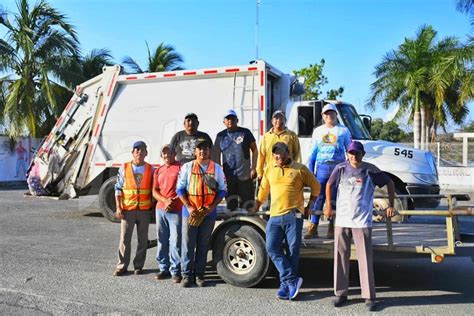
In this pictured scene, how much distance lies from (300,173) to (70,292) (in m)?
2.84

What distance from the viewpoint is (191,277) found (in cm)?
579

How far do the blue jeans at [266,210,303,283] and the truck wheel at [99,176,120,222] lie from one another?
19.8ft

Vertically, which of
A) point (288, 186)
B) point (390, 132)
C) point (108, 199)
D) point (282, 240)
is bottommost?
point (282, 240)

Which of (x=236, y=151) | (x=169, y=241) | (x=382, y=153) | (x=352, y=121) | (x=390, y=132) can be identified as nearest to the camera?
(x=169, y=241)

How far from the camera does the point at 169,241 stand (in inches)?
236

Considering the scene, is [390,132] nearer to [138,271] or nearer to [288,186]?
[138,271]

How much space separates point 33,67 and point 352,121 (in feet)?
51.3

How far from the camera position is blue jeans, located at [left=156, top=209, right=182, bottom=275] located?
19.2 feet

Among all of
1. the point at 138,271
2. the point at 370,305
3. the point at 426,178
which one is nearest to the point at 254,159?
the point at 138,271

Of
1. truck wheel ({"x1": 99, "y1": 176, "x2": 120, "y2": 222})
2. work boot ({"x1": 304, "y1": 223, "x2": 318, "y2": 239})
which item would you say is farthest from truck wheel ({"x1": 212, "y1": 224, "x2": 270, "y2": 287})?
truck wheel ({"x1": 99, "y1": 176, "x2": 120, "y2": 222})

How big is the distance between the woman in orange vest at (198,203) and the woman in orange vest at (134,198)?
0.72 metres

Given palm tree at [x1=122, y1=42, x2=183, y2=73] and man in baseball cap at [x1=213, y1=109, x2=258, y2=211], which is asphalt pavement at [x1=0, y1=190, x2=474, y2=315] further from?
palm tree at [x1=122, y1=42, x2=183, y2=73]

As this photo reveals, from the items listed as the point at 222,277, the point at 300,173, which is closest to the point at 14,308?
the point at 222,277

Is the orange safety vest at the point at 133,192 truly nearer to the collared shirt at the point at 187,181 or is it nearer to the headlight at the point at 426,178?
the collared shirt at the point at 187,181
